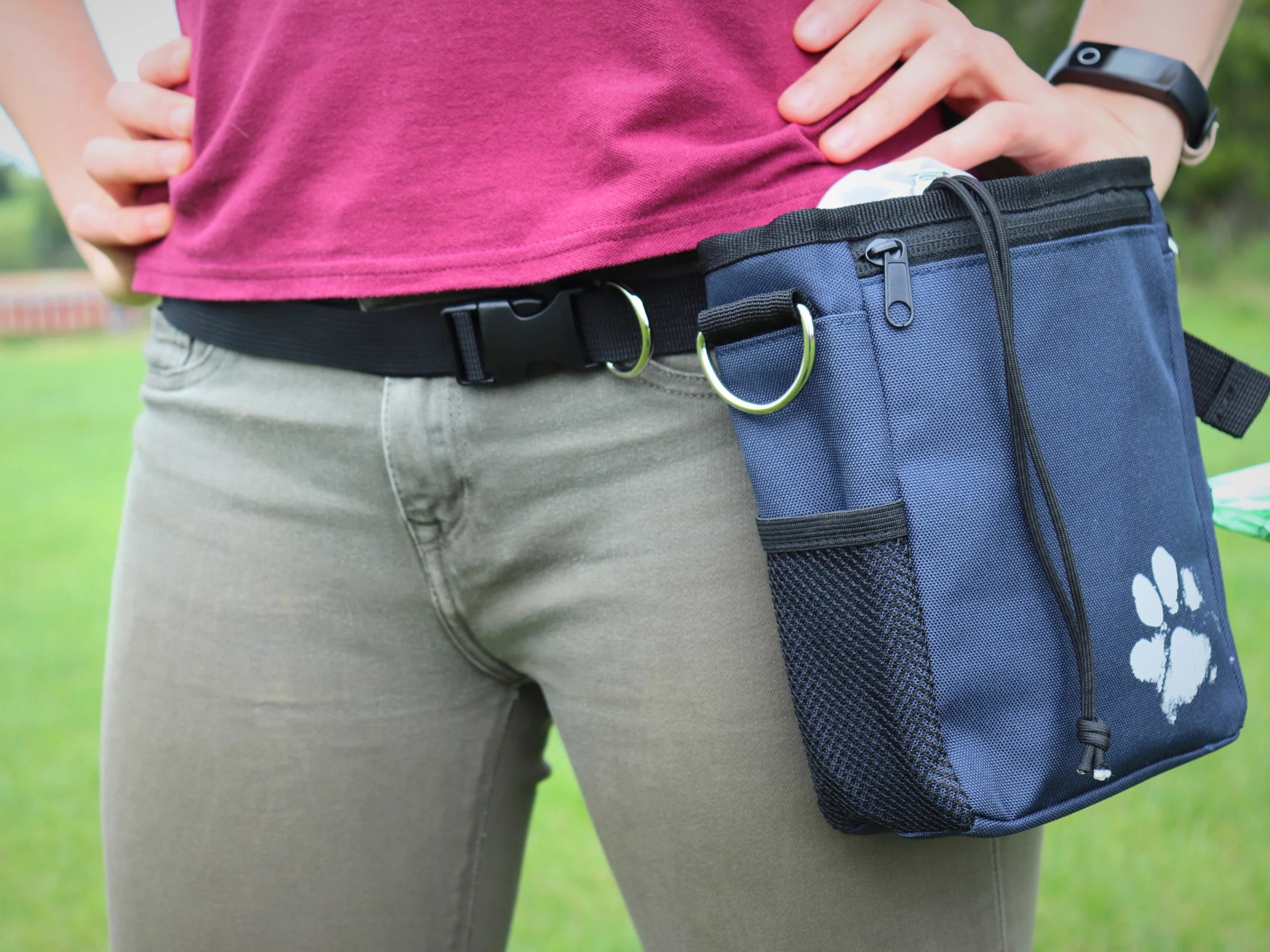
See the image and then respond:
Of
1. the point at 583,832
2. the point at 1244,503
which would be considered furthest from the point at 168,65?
the point at 583,832

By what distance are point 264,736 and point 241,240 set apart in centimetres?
39

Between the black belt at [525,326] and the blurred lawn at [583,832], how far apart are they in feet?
5.99

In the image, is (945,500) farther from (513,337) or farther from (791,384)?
(513,337)

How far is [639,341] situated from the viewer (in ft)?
2.38

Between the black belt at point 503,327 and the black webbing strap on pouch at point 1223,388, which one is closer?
the black belt at point 503,327

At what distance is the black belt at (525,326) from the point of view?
2.39 feet

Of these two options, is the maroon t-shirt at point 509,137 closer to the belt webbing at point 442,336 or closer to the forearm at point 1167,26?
the belt webbing at point 442,336

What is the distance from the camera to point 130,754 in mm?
845

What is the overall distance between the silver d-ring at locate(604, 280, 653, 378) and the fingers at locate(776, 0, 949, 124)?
0.18 m

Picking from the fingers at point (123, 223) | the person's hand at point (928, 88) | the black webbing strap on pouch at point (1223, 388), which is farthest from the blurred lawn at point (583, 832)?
the person's hand at point (928, 88)

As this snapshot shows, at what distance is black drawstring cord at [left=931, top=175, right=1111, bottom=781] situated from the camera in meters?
0.65

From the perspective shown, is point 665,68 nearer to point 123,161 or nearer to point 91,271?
point 123,161

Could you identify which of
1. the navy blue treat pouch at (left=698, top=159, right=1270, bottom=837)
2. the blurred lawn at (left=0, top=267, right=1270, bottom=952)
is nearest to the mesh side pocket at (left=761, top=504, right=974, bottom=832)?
the navy blue treat pouch at (left=698, top=159, right=1270, bottom=837)

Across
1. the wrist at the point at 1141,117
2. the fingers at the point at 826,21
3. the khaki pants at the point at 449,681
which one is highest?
the fingers at the point at 826,21
